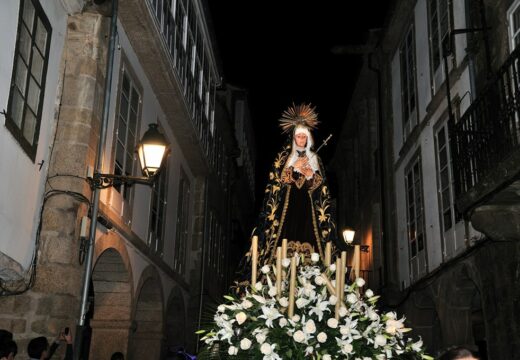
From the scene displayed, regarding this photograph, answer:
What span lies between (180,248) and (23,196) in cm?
1013

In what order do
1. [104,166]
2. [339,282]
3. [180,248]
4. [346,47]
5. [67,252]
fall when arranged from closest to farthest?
1. [339,282]
2. [67,252]
3. [104,166]
4. [180,248]
5. [346,47]

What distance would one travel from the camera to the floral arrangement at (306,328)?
4.33 m

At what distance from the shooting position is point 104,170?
442 inches

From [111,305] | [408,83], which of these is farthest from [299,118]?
[408,83]

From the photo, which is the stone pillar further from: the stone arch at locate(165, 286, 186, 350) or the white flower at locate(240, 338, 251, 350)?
the stone arch at locate(165, 286, 186, 350)

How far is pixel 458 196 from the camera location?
10.4 metres

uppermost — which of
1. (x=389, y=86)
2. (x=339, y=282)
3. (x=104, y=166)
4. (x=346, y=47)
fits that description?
(x=346, y=47)

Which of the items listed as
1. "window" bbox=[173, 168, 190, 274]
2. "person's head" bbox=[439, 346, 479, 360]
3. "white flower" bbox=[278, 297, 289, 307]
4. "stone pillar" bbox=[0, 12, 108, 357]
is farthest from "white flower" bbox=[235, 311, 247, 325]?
"window" bbox=[173, 168, 190, 274]

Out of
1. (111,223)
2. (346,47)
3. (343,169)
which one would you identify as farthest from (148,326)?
(343,169)

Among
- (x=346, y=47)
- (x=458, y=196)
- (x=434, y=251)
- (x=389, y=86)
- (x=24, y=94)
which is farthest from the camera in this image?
(x=346, y=47)

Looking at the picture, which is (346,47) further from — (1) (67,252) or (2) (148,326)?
(1) (67,252)

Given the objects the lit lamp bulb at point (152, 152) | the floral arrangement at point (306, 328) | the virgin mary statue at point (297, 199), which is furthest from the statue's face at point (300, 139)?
the floral arrangement at point (306, 328)

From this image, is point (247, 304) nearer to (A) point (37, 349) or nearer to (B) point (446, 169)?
(A) point (37, 349)

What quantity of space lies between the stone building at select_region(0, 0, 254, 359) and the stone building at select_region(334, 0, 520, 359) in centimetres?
581
